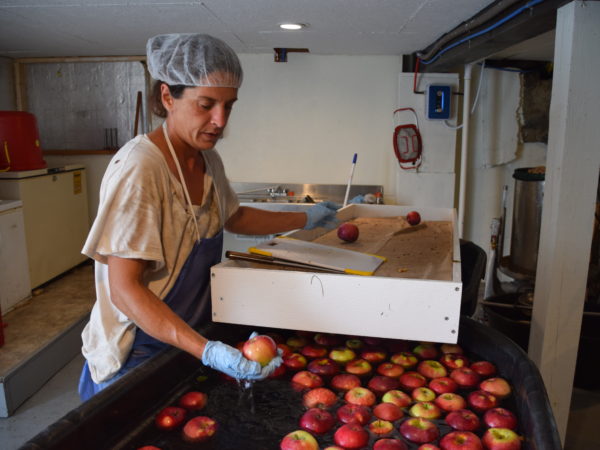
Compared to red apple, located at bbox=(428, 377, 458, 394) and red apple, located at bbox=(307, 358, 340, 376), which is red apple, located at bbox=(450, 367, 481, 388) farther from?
red apple, located at bbox=(307, 358, 340, 376)

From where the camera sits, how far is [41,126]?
520 centimetres

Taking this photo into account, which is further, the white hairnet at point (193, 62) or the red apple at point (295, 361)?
the red apple at point (295, 361)

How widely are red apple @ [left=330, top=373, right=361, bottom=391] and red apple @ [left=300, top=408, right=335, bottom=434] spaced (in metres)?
0.17

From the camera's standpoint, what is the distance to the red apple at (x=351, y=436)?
1.19m

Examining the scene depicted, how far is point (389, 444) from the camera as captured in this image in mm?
1166

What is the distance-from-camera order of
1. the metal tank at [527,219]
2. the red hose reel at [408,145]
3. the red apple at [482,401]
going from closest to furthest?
the red apple at [482,401] → the metal tank at [527,219] → the red hose reel at [408,145]

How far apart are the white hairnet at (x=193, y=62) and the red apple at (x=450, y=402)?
1132 mm

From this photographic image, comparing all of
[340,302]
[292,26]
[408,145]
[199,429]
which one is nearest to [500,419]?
[340,302]

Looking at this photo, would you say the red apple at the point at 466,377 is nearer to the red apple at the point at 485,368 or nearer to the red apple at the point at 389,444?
the red apple at the point at 485,368

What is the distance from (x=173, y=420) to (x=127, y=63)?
15.1 ft

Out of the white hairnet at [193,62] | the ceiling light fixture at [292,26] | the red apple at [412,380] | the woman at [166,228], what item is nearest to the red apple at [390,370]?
the red apple at [412,380]

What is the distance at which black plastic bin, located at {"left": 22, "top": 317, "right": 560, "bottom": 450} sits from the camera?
104cm

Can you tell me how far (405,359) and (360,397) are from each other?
30 centimetres

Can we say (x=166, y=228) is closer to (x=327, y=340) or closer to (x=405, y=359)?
(x=327, y=340)
